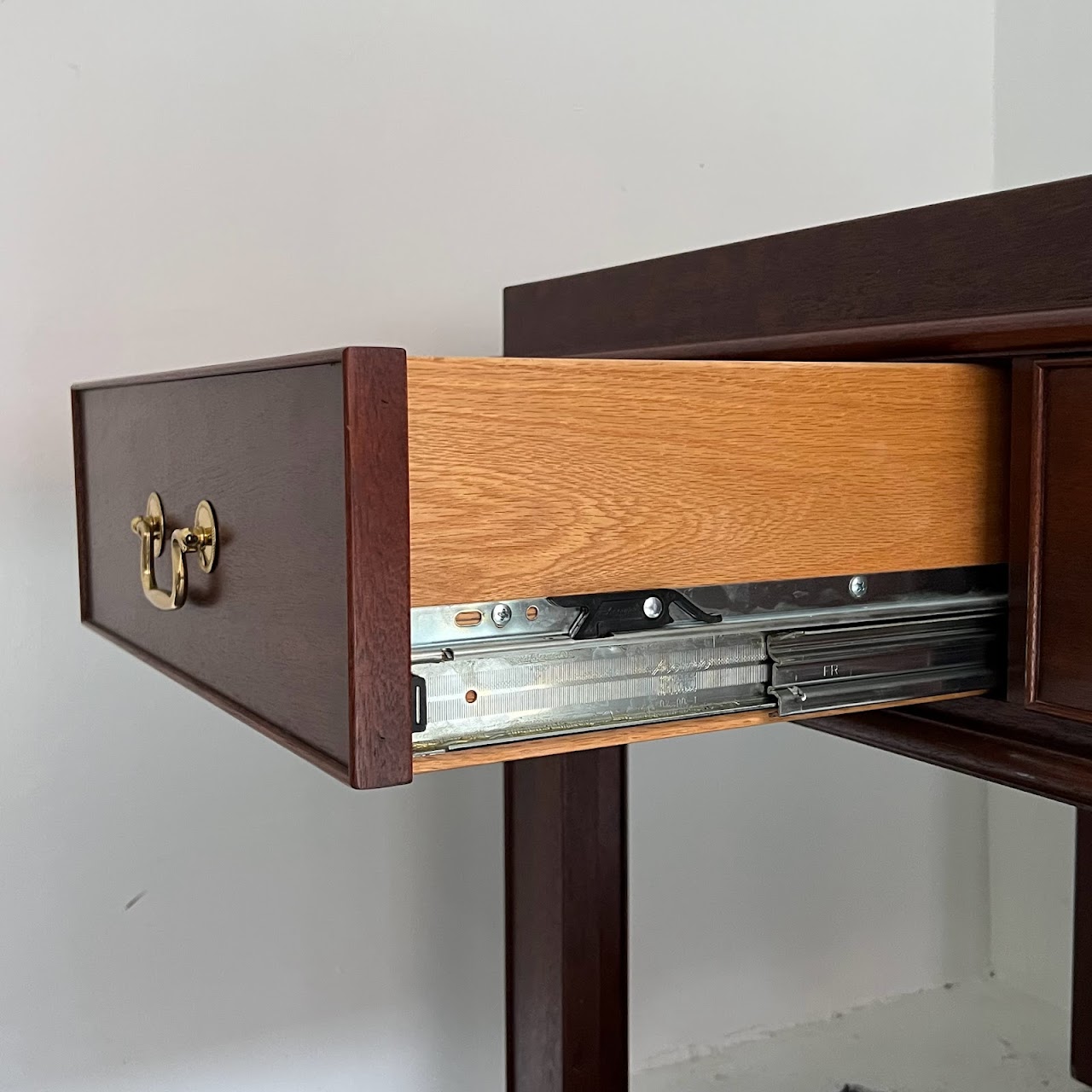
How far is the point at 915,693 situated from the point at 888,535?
79 mm

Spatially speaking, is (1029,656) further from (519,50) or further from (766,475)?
(519,50)

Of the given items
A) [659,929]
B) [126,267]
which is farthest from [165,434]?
[659,929]

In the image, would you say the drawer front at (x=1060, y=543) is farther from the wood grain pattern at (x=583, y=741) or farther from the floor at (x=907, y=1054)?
the floor at (x=907, y=1054)

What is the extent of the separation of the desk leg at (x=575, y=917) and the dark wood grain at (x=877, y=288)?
33 cm

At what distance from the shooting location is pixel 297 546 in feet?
1.77

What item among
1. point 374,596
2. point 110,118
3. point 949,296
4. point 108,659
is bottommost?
point 108,659

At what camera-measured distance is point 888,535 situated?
0.64 m

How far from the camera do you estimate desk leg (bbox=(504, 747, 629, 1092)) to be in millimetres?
1044

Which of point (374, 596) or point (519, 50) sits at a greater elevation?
point (519, 50)

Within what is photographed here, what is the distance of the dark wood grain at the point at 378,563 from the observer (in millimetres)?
485

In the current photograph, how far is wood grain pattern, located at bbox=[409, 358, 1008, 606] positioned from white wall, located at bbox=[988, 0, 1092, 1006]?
107 cm

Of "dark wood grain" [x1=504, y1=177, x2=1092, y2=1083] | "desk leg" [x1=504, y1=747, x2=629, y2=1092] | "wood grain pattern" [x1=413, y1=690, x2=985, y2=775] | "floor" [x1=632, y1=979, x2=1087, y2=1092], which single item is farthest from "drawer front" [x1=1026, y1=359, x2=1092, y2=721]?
"floor" [x1=632, y1=979, x2=1087, y2=1092]

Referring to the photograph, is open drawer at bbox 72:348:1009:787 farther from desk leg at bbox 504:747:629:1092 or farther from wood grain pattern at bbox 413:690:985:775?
desk leg at bbox 504:747:629:1092

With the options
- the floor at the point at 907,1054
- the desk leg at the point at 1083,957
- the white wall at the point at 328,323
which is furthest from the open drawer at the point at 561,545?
the floor at the point at 907,1054
